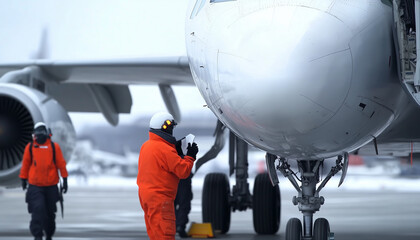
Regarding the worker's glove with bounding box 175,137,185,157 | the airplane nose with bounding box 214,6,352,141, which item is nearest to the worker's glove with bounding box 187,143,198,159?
the worker's glove with bounding box 175,137,185,157

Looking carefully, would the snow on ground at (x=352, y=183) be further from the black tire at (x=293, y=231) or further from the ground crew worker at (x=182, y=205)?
the black tire at (x=293, y=231)

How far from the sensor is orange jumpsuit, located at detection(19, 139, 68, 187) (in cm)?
966

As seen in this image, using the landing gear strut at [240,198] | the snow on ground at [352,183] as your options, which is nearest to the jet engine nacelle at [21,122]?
the landing gear strut at [240,198]

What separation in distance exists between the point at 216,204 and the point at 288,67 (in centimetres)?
654

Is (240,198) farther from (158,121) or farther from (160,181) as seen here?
(160,181)

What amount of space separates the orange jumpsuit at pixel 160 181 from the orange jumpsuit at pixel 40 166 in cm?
334

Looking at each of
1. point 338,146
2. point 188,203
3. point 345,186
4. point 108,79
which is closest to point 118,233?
point 188,203

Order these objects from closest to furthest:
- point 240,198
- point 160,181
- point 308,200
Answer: point 160,181 < point 308,200 < point 240,198

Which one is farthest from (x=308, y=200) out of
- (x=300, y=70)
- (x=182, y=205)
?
(x=182, y=205)

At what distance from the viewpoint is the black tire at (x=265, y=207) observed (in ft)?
38.3

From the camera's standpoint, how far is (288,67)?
5594 mm

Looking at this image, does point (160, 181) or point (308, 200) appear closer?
point (160, 181)

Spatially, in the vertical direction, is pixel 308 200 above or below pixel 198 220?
below

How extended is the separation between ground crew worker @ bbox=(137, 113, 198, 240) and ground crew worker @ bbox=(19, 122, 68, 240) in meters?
3.32
